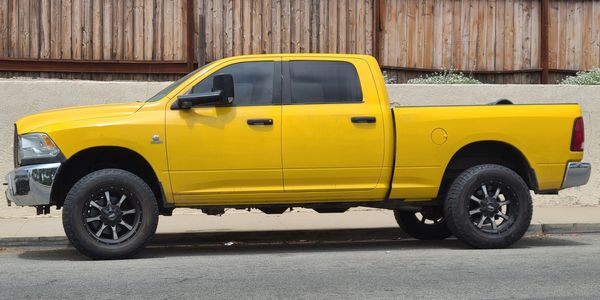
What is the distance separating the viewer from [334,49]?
1445cm

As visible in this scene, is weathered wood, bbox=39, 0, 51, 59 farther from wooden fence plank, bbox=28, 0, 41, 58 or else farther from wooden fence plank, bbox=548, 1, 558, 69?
wooden fence plank, bbox=548, 1, 558, 69

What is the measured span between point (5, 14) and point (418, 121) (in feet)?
24.5

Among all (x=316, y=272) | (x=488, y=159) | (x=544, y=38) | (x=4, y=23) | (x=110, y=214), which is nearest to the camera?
(x=316, y=272)

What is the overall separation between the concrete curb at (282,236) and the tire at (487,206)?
66.9 inches

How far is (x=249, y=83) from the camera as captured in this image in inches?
358

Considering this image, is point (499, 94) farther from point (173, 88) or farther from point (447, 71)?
point (173, 88)

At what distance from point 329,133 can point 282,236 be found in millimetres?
2159

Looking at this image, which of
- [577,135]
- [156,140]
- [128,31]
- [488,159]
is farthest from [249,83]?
[128,31]

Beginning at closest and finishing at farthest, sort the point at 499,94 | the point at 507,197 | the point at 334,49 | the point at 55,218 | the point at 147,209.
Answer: the point at 147,209
the point at 507,197
the point at 55,218
the point at 499,94
the point at 334,49

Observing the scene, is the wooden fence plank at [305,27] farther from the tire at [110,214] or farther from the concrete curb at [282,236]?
the tire at [110,214]

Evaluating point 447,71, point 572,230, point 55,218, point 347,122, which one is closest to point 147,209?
point 347,122

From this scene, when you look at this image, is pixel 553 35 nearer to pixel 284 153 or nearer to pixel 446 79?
pixel 446 79

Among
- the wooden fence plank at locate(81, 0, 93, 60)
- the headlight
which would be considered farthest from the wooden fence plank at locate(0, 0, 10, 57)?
the headlight

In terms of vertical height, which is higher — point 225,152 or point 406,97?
point 406,97
